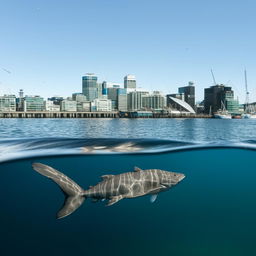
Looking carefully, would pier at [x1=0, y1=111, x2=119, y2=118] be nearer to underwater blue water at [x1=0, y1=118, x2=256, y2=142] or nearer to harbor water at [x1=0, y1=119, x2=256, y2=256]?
underwater blue water at [x1=0, y1=118, x2=256, y2=142]

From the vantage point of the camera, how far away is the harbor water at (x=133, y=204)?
25.4 feet

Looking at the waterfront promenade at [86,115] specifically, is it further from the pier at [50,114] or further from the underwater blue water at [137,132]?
the underwater blue water at [137,132]

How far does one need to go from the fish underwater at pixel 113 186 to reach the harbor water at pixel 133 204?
7.29ft

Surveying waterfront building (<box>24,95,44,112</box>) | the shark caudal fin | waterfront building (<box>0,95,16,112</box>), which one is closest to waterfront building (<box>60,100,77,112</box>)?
waterfront building (<box>24,95,44,112</box>)

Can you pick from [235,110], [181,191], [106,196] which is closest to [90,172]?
[181,191]

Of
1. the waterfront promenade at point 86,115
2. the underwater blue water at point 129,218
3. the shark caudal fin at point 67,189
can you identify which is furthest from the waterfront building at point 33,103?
the shark caudal fin at point 67,189

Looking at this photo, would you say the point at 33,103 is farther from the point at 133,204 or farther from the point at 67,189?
the point at 67,189

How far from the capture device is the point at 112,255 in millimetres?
7176

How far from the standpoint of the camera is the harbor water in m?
7.74

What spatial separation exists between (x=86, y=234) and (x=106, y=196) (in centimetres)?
271

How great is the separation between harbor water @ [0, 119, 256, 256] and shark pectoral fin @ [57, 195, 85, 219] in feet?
7.42

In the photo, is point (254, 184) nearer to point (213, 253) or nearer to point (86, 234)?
point (213, 253)

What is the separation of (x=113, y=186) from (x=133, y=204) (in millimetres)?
4367

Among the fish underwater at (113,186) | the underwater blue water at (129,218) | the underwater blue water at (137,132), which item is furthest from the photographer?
the underwater blue water at (137,132)
